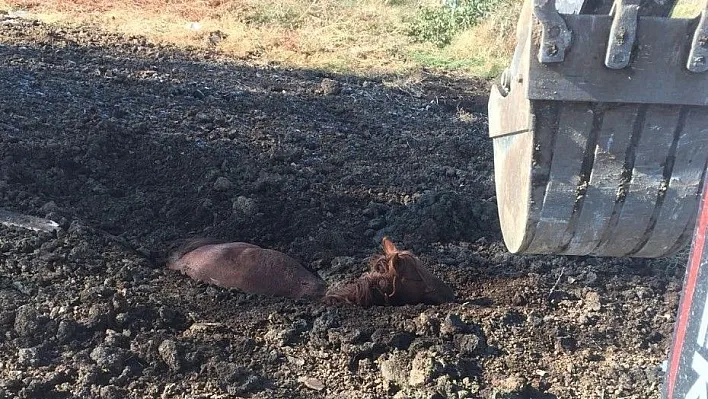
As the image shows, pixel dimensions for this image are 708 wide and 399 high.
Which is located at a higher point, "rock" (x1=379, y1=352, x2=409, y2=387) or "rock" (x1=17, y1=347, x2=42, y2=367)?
"rock" (x1=17, y1=347, x2=42, y2=367)

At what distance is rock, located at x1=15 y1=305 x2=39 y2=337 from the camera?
3662mm

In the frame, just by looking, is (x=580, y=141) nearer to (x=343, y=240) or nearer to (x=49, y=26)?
(x=343, y=240)

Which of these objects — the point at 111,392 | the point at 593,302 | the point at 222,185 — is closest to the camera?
the point at 111,392

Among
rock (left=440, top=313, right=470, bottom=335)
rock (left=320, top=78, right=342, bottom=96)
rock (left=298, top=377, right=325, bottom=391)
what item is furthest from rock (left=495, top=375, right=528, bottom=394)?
rock (left=320, top=78, right=342, bottom=96)

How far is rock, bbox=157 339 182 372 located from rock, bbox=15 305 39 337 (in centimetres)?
61

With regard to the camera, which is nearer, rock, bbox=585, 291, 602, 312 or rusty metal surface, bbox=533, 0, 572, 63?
rusty metal surface, bbox=533, 0, 572, 63

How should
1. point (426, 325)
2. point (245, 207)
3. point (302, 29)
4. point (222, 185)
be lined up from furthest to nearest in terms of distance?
point (302, 29)
point (222, 185)
point (245, 207)
point (426, 325)

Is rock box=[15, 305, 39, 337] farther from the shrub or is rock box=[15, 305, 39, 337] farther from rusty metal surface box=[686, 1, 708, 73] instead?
the shrub

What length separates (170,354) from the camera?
355cm

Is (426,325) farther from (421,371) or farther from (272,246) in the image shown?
(272,246)

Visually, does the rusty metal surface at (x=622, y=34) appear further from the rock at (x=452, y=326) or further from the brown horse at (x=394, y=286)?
the brown horse at (x=394, y=286)

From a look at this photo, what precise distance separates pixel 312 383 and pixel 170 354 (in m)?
0.66

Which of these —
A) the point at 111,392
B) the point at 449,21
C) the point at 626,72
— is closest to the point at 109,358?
the point at 111,392

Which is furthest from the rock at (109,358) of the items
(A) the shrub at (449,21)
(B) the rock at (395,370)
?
(A) the shrub at (449,21)
